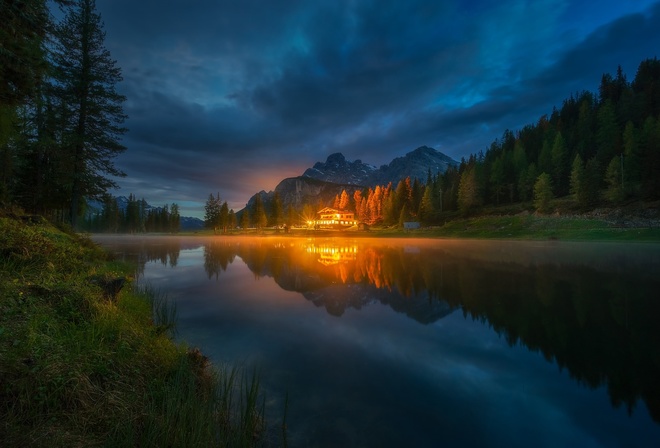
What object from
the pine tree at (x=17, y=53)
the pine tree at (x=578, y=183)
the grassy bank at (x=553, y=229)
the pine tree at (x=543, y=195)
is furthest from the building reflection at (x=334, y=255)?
the pine tree at (x=578, y=183)

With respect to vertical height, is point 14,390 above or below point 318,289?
above

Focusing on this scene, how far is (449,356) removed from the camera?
7.65 m

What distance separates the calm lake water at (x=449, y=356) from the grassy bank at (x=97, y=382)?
1171 millimetres

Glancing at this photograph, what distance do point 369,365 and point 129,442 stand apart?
5112 millimetres

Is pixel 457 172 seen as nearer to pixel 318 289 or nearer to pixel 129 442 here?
pixel 318 289

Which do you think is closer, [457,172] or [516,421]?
[516,421]

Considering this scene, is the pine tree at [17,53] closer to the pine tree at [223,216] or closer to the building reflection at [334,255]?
the building reflection at [334,255]

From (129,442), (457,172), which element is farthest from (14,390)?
(457,172)

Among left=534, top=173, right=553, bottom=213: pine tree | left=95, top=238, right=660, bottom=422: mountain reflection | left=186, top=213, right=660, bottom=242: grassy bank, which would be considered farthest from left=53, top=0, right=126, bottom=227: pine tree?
left=534, top=173, right=553, bottom=213: pine tree

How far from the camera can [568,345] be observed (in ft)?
25.7

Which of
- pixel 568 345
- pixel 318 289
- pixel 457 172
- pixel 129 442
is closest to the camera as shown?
pixel 129 442

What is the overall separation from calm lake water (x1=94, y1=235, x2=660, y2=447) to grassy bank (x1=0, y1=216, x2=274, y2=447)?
117cm

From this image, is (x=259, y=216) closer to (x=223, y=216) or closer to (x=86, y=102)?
(x=223, y=216)

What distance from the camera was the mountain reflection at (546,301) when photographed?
264 inches
